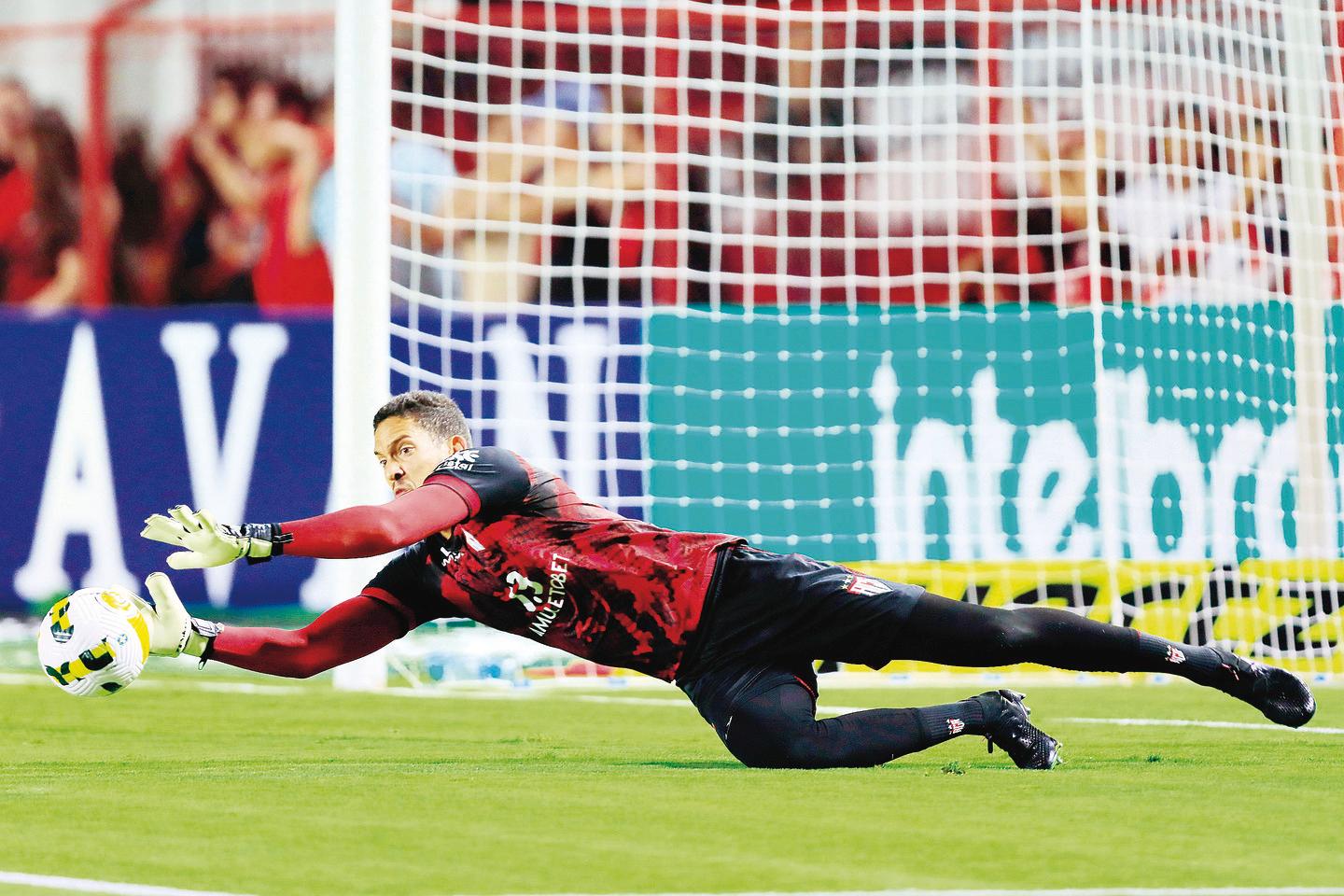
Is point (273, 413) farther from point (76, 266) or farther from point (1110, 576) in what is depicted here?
point (1110, 576)

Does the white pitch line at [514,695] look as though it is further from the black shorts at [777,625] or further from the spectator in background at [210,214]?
the spectator in background at [210,214]

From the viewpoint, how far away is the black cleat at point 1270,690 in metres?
5.98

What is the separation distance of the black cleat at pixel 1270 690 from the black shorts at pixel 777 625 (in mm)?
976

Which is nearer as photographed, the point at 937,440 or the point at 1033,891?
the point at 1033,891

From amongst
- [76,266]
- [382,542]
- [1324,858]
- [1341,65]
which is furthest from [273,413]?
[1324,858]

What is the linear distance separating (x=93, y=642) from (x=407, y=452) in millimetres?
962

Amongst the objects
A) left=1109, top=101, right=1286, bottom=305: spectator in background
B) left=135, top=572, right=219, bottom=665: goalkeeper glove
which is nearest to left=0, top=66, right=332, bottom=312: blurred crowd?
left=1109, top=101, right=1286, bottom=305: spectator in background

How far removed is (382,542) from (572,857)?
1389 millimetres

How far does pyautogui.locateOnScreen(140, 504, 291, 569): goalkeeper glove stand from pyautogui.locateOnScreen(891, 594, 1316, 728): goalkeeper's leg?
1.76 m

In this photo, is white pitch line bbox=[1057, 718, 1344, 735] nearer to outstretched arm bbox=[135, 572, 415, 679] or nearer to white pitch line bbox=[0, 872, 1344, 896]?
outstretched arm bbox=[135, 572, 415, 679]

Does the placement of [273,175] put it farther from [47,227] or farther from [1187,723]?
[1187,723]

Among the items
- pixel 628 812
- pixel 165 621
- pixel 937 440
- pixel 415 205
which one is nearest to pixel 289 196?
pixel 415 205

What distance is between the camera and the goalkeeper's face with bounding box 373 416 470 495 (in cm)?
576

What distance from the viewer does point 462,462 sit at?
559cm
